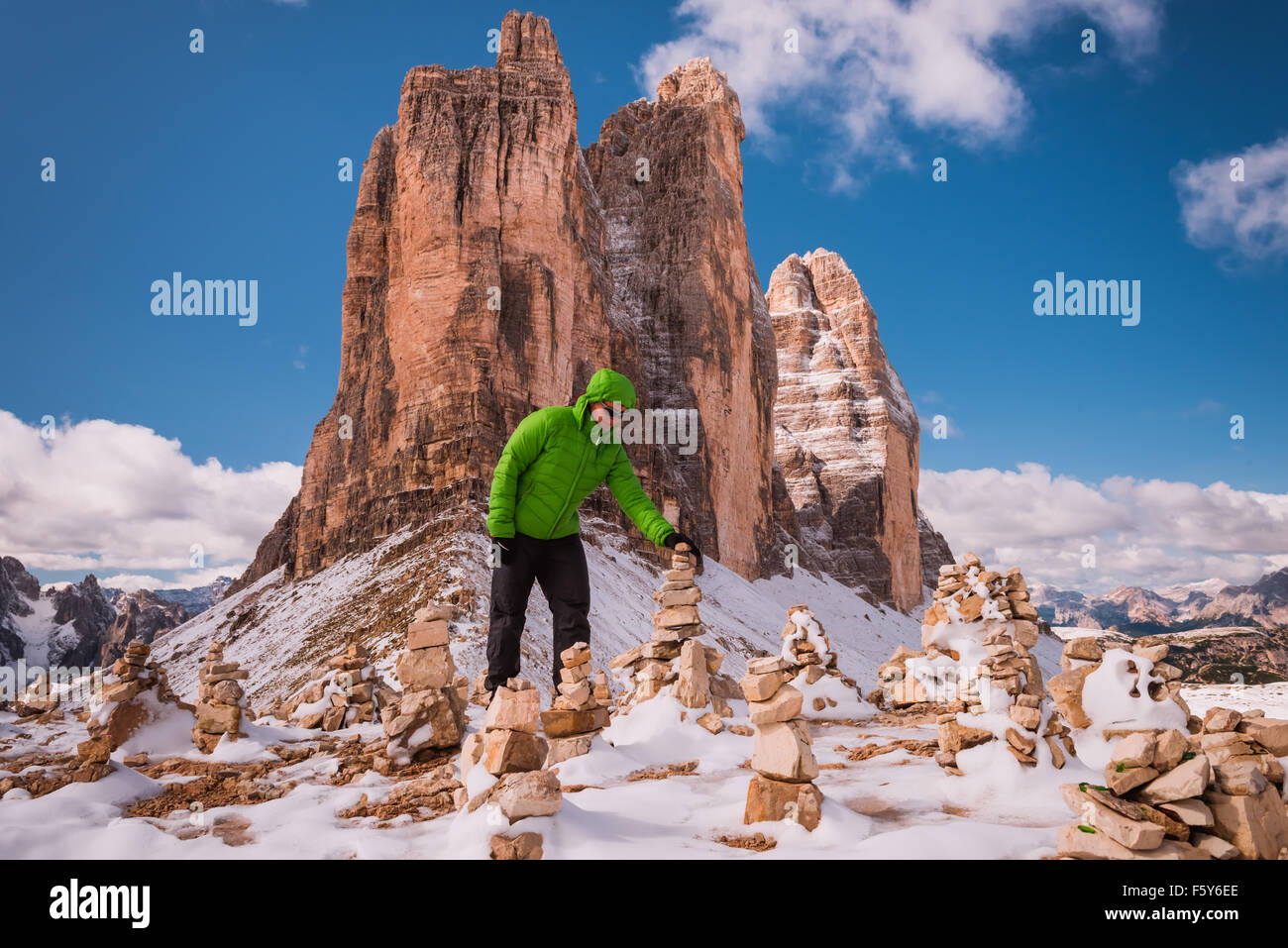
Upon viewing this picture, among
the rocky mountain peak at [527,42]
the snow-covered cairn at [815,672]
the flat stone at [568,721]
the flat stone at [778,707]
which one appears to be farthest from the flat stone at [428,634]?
the rocky mountain peak at [527,42]

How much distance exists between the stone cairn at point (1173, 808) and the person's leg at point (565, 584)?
4.84 meters

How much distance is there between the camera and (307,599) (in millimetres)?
28125

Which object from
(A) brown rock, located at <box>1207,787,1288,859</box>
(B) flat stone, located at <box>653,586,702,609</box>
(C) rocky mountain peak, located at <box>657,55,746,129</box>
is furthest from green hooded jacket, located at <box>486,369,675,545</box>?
(C) rocky mountain peak, located at <box>657,55,746,129</box>

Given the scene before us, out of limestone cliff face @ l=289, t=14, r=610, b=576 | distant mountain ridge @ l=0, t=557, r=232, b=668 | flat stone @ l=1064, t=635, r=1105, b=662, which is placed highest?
limestone cliff face @ l=289, t=14, r=610, b=576

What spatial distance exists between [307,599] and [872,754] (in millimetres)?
27119

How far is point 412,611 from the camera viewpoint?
18016 millimetres

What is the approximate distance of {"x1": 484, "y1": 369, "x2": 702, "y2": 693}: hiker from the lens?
6.93m

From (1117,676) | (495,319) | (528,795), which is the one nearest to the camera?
(528,795)

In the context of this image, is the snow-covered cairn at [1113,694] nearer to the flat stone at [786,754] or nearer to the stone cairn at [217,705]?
the flat stone at [786,754]

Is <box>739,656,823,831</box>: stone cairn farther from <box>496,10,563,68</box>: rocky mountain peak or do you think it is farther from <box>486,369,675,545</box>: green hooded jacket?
<box>496,10,563,68</box>: rocky mountain peak

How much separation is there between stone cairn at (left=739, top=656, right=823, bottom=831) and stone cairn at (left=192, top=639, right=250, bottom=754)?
17.6 feet

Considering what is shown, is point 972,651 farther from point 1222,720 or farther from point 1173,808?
point 1173,808

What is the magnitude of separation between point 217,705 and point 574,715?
379cm

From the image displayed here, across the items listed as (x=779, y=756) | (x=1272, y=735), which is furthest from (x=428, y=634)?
(x=1272, y=735)
